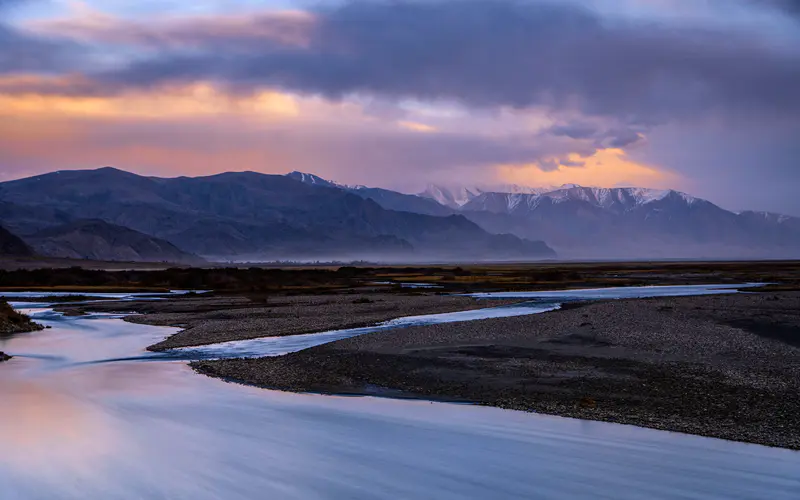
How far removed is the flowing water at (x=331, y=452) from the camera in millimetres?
14750

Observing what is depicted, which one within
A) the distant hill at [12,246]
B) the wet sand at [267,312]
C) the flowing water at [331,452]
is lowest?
the flowing water at [331,452]

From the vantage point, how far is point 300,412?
2088 centimetres

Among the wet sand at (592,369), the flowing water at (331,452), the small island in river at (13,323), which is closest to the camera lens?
the flowing water at (331,452)

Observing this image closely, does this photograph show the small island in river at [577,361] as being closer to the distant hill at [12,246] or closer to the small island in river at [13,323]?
the small island in river at [13,323]

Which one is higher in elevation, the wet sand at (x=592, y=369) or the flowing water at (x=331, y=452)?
the wet sand at (x=592, y=369)

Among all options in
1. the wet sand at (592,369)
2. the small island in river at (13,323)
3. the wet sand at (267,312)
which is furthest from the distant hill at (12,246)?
the wet sand at (592,369)

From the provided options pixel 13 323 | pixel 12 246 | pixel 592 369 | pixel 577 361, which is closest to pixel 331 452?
pixel 592 369

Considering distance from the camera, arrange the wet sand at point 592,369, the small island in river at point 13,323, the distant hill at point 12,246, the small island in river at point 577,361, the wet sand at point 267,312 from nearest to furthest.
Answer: the wet sand at point 592,369, the small island in river at point 577,361, the wet sand at point 267,312, the small island in river at point 13,323, the distant hill at point 12,246

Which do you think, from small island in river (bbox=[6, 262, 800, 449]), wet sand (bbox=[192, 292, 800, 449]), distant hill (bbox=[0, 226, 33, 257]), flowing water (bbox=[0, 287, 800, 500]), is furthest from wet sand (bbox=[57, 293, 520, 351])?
distant hill (bbox=[0, 226, 33, 257])

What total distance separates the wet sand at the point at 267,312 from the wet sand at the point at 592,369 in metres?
7.73

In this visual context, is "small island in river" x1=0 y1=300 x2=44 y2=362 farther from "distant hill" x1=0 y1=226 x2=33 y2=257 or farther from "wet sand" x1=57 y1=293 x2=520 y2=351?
"distant hill" x1=0 y1=226 x2=33 y2=257

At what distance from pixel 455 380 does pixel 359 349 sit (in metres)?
7.61

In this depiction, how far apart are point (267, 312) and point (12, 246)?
130118mm

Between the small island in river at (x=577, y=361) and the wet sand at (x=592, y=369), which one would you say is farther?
the small island in river at (x=577, y=361)
